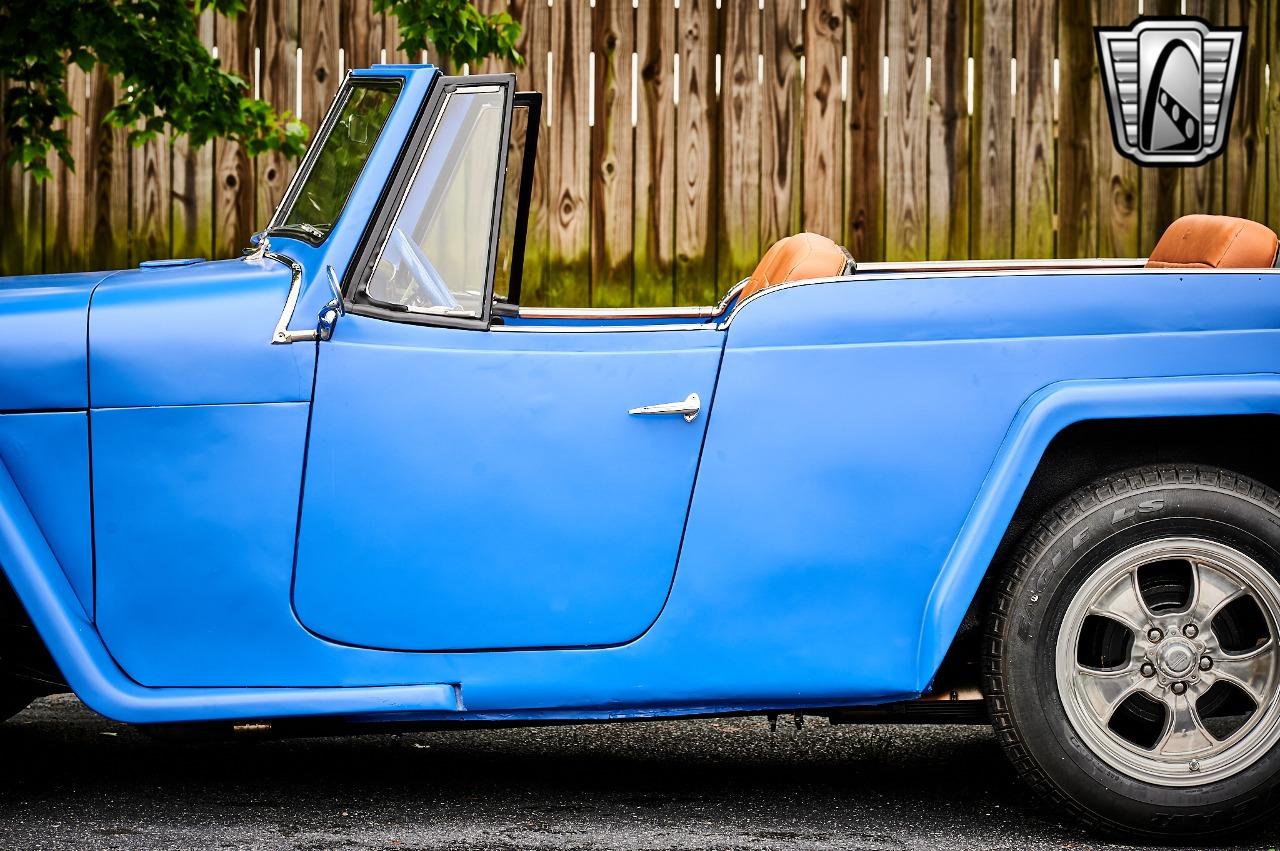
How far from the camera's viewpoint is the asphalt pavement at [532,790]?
129 inches

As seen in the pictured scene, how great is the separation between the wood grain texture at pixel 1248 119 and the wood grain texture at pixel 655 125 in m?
2.56

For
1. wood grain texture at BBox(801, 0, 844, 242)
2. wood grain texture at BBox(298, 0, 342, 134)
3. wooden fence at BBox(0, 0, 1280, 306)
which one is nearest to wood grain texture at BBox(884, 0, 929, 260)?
wooden fence at BBox(0, 0, 1280, 306)

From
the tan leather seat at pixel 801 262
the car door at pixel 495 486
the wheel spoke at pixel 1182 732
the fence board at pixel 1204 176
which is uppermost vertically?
the fence board at pixel 1204 176

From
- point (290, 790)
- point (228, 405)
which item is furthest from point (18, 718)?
point (228, 405)

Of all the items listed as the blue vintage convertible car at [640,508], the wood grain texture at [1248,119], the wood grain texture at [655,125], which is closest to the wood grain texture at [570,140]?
the wood grain texture at [655,125]

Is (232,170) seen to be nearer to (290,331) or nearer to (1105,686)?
(290,331)

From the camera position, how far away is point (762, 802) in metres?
3.54

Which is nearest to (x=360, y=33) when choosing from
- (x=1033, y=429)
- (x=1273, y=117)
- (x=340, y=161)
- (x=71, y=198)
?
(x=71, y=198)

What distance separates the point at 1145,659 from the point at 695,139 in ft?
13.4

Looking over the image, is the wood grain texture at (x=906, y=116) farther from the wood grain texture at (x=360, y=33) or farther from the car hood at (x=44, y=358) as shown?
the car hood at (x=44, y=358)

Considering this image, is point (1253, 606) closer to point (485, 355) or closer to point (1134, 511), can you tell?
point (1134, 511)

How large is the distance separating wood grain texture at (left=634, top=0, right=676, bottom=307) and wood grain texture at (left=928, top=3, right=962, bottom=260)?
1165mm

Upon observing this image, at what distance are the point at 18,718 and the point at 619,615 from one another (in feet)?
6.98
